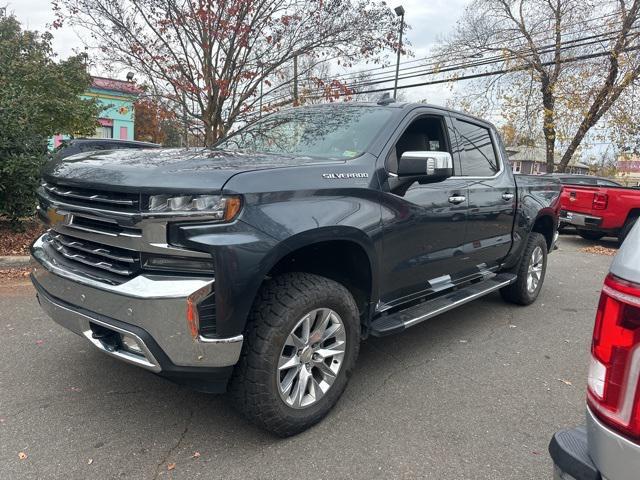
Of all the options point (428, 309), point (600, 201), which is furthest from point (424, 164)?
point (600, 201)

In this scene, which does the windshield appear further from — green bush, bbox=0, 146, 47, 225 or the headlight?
green bush, bbox=0, 146, 47, 225

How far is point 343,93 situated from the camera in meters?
9.93

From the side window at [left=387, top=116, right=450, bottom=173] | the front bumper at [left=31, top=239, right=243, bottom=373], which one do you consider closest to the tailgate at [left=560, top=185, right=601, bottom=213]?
the side window at [left=387, top=116, right=450, bottom=173]

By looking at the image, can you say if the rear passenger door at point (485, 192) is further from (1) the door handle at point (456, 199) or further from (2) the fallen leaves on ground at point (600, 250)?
(2) the fallen leaves on ground at point (600, 250)

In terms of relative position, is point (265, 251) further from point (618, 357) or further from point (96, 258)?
point (618, 357)

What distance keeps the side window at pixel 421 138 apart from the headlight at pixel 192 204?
54.3 inches

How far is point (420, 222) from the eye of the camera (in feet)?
11.1

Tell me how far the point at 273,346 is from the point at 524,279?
373 cm

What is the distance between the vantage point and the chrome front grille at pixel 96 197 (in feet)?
7.66

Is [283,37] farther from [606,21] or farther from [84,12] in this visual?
[606,21]

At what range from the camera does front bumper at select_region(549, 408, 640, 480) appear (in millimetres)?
1229

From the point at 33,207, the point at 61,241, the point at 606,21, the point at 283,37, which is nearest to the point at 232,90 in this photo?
the point at 283,37

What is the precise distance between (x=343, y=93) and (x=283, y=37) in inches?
64.4

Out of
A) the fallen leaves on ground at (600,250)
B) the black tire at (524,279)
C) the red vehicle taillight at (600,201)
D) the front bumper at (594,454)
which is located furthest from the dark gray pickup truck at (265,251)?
the red vehicle taillight at (600,201)
